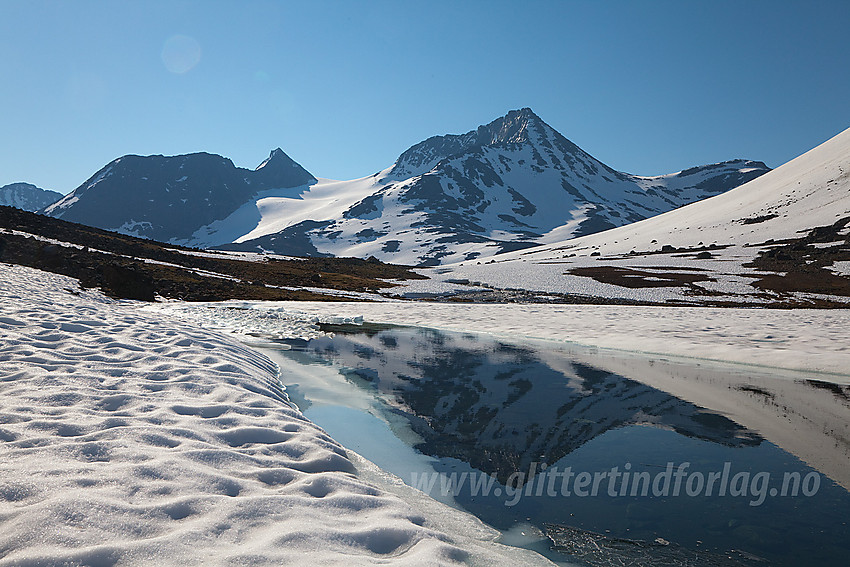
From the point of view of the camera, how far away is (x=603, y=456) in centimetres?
727

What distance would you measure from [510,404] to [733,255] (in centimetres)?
9087

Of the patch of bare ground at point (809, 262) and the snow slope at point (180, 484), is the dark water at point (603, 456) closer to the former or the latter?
the snow slope at point (180, 484)

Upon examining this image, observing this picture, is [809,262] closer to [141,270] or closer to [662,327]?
[662,327]

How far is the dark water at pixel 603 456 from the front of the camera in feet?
→ 17.0

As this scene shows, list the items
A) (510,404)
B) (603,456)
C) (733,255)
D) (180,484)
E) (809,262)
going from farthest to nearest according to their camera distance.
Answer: (733,255)
(809,262)
(510,404)
(603,456)
(180,484)

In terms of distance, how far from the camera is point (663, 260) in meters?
81.9

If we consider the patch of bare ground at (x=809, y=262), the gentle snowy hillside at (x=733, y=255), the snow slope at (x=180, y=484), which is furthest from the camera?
the gentle snowy hillside at (x=733, y=255)

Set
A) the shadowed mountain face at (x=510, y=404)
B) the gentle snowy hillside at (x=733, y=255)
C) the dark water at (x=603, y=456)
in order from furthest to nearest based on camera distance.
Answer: the gentle snowy hillside at (x=733, y=255) < the shadowed mountain face at (x=510, y=404) < the dark water at (x=603, y=456)

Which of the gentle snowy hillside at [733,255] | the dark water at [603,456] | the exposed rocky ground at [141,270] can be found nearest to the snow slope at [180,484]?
the dark water at [603,456]

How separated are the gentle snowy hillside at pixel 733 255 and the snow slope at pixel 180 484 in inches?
1802

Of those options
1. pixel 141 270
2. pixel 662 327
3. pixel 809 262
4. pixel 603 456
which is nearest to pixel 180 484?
pixel 603 456

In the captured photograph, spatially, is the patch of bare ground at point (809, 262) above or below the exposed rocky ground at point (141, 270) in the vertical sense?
above

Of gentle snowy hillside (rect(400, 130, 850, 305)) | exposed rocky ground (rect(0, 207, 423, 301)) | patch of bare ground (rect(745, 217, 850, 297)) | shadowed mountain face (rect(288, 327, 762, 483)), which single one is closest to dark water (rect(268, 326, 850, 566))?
shadowed mountain face (rect(288, 327, 762, 483))

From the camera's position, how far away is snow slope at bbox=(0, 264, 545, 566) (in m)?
3.40
